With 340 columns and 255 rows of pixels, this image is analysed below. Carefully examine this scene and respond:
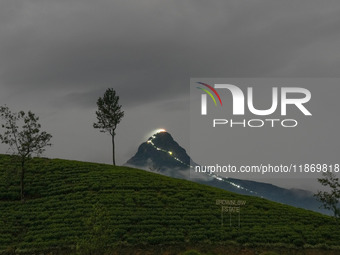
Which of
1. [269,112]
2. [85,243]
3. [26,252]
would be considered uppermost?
[269,112]

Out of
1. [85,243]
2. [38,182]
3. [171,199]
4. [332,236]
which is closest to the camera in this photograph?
[85,243]

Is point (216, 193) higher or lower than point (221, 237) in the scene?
higher

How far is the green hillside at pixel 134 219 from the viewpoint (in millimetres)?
38938

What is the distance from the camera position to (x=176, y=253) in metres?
37.5

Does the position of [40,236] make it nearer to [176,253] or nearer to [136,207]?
[136,207]

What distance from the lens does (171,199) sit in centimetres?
5219

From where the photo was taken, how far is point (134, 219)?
44.5 metres

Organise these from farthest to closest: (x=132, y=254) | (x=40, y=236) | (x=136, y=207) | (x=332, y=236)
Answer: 1. (x=136, y=207)
2. (x=332, y=236)
3. (x=40, y=236)
4. (x=132, y=254)

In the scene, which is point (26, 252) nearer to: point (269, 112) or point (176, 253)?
point (176, 253)

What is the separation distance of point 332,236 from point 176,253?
21885mm

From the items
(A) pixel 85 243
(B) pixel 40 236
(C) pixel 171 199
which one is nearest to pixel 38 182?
(B) pixel 40 236

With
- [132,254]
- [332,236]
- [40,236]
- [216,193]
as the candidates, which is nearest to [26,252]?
[40,236]

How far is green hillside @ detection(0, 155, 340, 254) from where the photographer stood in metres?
38.9

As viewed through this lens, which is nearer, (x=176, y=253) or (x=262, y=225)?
→ (x=176, y=253)
